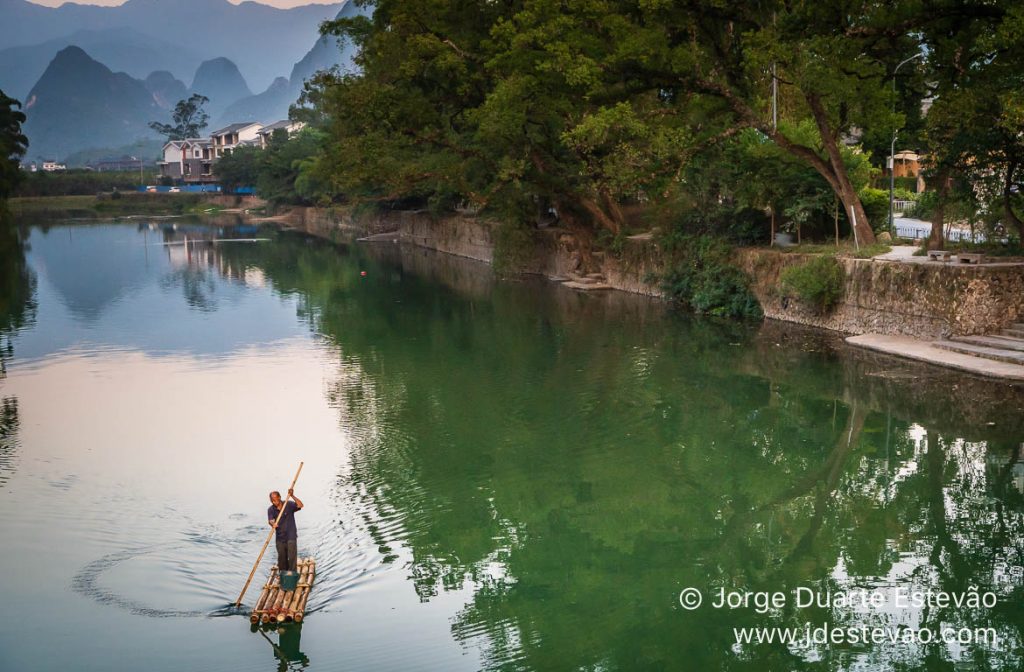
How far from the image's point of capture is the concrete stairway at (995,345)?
19641mm

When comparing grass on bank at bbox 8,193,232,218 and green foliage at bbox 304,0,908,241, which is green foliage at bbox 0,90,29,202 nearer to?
grass on bank at bbox 8,193,232,218

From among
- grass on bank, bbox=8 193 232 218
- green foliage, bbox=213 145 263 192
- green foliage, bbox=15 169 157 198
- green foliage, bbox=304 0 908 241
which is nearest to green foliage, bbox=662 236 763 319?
green foliage, bbox=304 0 908 241

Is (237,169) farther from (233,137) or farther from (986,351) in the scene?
(986,351)

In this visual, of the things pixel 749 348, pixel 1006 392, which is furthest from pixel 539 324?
pixel 1006 392

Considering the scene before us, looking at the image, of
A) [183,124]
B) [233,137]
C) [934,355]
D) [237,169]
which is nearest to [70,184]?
[237,169]

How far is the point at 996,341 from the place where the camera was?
2044 cm

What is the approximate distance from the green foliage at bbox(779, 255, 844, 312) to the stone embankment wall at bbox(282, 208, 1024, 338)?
21 centimetres

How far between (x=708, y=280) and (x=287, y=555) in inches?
802

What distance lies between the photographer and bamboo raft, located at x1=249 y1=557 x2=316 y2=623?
10508 millimetres

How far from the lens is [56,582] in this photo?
11922 millimetres

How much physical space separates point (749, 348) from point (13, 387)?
16.5 meters

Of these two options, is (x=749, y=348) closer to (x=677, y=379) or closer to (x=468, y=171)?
(x=677, y=379)

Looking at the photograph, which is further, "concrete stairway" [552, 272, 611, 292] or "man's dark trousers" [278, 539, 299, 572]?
"concrete stairway" [552, 272, 611, 292]

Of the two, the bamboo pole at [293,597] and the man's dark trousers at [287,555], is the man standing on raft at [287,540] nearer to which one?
the man's dark trousers at [287,555]
